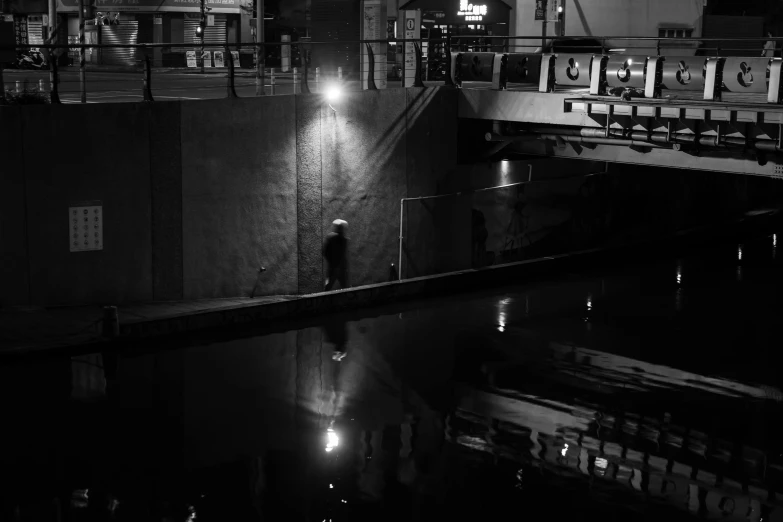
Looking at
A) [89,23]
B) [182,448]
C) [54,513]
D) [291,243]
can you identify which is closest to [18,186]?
[291,243]

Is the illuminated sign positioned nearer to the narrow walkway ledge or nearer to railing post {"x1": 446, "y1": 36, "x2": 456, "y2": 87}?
the narrow walkway ledge

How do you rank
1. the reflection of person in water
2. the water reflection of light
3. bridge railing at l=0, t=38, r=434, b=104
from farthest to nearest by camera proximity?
bridge railing at l=0, t=38, r=434, b=104 < the reflection of person in water < the water reflection of light

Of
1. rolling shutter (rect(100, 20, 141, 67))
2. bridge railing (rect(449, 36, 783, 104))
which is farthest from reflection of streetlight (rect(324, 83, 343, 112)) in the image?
rolling shutter (rect(100, 20, 141, 67))

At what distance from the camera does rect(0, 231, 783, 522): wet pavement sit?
11.7 meters

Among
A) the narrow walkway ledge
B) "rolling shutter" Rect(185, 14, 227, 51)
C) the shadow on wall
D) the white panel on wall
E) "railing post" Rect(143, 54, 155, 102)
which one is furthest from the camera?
"rolling shutter" Rect(185, 14, 227, 51)

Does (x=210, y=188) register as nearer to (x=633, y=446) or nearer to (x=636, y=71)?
(x=636, y=71)

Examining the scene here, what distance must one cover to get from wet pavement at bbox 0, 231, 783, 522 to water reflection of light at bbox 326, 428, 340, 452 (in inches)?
3.0

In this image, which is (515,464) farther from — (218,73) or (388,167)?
(218,73)

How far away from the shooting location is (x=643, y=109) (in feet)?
62.7

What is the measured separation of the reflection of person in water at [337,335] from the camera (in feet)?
58.3

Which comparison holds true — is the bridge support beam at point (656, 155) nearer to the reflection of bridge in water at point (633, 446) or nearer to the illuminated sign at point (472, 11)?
the reflection of bridge in water at point (633, 446)

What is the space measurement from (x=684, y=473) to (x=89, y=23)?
132 ft

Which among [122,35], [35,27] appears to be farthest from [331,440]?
[35,27]

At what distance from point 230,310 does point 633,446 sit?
8.44 metres
